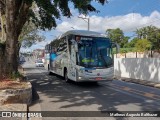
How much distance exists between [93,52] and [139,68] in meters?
9.38

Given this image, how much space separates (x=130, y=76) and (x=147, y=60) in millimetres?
3850

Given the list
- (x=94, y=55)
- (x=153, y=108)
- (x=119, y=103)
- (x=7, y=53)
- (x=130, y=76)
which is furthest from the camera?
(x=130, y=76)

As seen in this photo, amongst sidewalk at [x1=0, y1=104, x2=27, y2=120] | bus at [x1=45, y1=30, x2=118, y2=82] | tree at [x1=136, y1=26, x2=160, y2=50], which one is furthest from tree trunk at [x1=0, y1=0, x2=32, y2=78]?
tree at [x1=136, y1=26, x2=160, y2=50]

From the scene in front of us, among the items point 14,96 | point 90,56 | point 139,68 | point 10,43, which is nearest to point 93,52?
point 90,56

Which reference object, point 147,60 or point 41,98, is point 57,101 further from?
point 147,60

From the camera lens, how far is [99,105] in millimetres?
12773

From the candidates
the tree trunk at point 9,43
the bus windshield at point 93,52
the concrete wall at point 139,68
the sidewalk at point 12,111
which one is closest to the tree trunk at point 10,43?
the tree trunk at point 9,43

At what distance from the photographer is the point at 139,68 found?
27.9 meters

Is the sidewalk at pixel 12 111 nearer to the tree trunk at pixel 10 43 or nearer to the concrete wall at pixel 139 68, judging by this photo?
the tree trunk at pixel 10 43

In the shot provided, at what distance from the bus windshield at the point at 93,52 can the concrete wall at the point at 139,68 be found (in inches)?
244

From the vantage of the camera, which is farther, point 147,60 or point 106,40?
point 147,60

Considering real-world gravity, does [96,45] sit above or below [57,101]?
above

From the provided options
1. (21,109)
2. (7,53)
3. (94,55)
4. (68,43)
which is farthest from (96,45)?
(21,109)

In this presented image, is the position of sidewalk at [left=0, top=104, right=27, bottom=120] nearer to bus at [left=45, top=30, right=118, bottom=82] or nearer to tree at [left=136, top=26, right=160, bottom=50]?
bus at [left=45, top=30, right=118, bottom=82]
